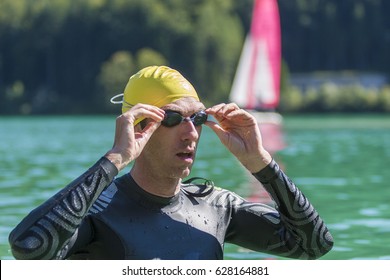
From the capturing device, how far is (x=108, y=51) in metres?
103

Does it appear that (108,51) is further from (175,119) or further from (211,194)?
(175,119)

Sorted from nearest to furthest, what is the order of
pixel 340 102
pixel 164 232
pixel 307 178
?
pixel 164 232 → pixel 307 178 → pixel 340 102

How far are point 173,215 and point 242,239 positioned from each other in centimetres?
38

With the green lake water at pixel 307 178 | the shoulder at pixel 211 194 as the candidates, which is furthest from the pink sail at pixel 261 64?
the shoulder at pixel 211 194

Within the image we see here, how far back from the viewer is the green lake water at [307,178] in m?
10.4

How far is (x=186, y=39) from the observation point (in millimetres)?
96375

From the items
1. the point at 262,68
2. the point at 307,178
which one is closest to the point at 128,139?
the point at 307,178

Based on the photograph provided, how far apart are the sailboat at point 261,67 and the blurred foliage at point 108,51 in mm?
27409

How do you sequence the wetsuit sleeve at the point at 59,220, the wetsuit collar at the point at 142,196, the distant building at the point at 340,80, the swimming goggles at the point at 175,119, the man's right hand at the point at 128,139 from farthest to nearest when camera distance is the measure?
the distant building at the point at 340,80
the wetsuit collar at the point at 142,196
the swimming goggles at the point at 175,119
the man's right hand at the point at 128,139
the wetsuit sleeve at the point at 59,220

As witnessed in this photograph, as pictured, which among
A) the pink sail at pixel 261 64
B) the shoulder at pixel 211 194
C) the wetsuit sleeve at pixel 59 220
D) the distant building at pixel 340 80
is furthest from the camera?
the distant building at pixel 340 80

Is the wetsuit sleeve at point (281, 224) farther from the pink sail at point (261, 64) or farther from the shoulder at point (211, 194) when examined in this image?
the pink sail at point (261, 64)

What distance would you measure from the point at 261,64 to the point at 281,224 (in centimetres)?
5220

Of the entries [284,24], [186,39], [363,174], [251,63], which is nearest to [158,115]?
[363,174]

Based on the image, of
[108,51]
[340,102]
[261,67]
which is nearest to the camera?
[261,67]
